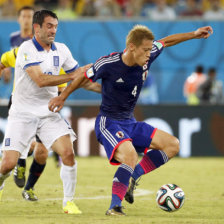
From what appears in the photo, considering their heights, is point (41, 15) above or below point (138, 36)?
above

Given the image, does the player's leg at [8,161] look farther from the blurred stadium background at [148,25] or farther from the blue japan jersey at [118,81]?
the blurred stadium background at [148,25]

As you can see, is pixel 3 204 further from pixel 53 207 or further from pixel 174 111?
pixel 174 111

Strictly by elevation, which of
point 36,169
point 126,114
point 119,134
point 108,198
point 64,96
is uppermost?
point 64,96

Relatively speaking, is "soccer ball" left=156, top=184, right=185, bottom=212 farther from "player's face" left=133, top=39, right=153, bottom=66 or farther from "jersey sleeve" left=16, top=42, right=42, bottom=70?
"jersey sleeve" left=16, top=42, right=42, bottom=70

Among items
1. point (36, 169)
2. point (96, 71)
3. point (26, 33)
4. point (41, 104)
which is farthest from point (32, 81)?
point (26, 33)

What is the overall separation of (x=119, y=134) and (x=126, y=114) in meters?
0.39

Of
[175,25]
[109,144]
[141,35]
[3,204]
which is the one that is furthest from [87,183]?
[175,25]

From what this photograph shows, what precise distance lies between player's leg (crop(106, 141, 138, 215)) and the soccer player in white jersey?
49 cm

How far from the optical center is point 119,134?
22.9ft

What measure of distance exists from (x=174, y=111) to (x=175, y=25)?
3558 millimetres

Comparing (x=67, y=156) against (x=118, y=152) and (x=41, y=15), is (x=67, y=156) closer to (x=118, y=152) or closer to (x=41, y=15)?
(x=118, y=152)

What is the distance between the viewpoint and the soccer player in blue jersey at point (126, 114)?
22.2ft

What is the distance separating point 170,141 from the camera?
24.1 feet

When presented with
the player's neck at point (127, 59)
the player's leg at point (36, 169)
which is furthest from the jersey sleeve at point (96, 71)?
the player's leg at point (36, 169)
